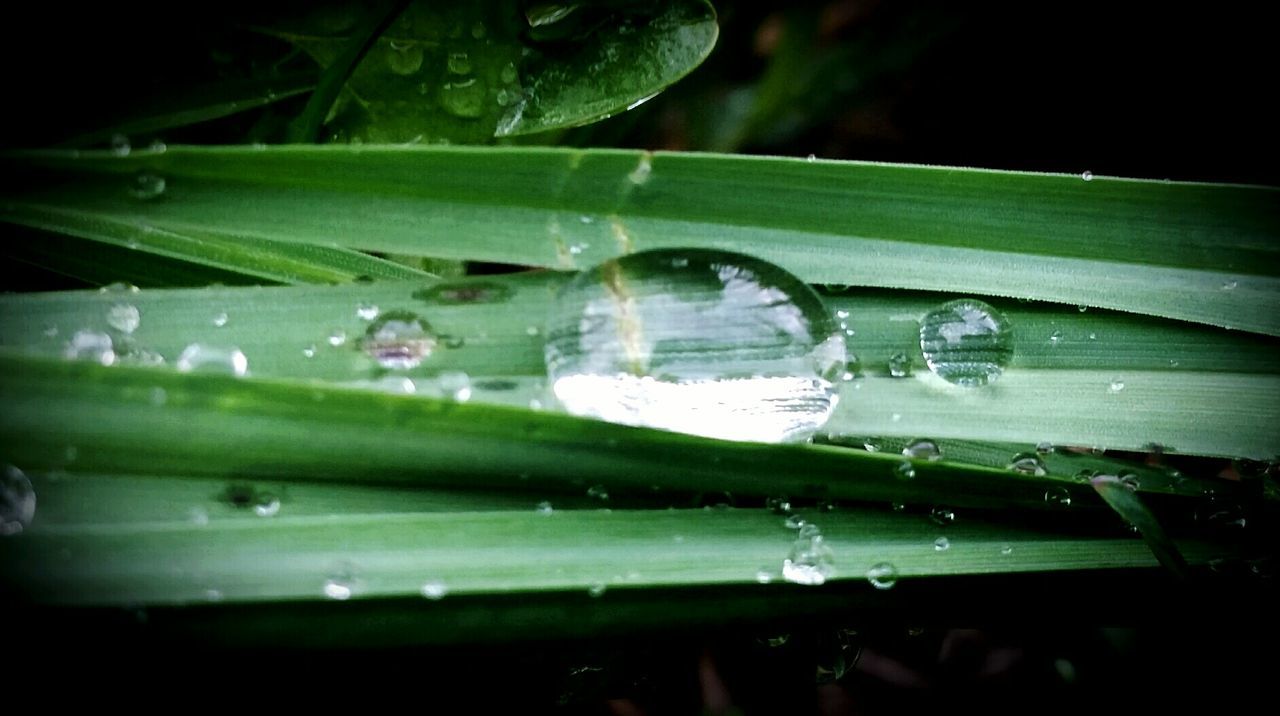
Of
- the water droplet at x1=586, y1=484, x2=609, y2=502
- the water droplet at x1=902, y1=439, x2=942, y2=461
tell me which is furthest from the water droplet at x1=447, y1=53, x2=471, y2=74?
the water droplet at x1=902, y1=439, x2=942, y2=461

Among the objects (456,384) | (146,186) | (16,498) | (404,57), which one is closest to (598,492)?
(456,384)

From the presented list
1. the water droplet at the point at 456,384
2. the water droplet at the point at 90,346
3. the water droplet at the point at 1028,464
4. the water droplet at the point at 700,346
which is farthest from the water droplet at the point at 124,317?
the water droplet at the point at 1028,464

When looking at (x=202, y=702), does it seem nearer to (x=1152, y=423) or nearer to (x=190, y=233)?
(x=190, y=233)

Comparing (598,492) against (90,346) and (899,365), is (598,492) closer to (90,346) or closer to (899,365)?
(899,365)

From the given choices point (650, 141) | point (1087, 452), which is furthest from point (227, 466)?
point (650, 141)

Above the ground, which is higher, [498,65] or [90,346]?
[498,65]
